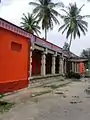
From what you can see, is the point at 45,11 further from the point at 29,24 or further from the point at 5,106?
the point at 5,106

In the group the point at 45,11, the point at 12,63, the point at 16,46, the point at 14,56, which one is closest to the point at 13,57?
the point at 14,56

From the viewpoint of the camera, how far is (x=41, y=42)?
100 feet

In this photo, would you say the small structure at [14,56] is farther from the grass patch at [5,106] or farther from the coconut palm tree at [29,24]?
the coconut palm tree at [29,24]

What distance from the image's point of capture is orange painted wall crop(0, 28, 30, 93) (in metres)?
18.8

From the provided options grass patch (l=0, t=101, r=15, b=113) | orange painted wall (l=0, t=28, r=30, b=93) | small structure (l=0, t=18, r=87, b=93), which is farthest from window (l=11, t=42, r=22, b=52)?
grass patch (l=0, t=101, r=15, b=113)

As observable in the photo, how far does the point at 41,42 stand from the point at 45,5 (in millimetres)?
21971

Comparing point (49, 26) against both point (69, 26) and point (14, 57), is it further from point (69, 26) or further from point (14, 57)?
point (14, 57)

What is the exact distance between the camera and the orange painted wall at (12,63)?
61.7 feet

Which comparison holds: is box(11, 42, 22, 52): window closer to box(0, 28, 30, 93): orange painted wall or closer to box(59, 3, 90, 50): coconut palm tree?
box(0, 28, 30, 93): orange painted wall

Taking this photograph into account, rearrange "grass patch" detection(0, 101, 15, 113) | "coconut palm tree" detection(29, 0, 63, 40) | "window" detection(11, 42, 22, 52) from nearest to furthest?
"grass patch" detection(0, 101, 15, 113)
"window" detection(11, 42, 22, 52)
"coconut palm tree" detection(29, 0, 63, 40)

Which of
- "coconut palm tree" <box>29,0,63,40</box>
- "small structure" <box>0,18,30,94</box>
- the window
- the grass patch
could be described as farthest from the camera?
"coconut palm tree" <box>29,0,63,40</box>

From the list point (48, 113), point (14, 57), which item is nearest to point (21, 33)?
point (14, 57)

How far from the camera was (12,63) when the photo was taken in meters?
20.4

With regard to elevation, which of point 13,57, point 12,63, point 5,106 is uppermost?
point 13,57
